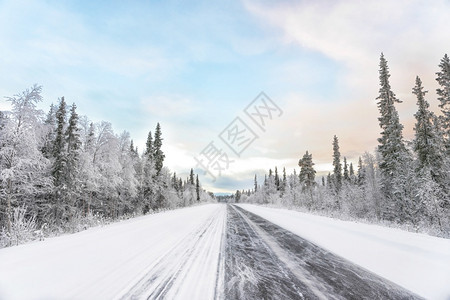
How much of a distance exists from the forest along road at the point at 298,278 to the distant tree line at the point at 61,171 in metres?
8.72

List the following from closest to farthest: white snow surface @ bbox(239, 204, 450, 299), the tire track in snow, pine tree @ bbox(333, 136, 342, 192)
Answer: the tire track in snow < white snow surface @ bbox(239, 204, 450, 299) < pine tree @ bbox(333, 136, 342, 192)

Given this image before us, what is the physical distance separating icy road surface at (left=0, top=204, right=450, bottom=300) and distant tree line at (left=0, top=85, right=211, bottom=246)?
5197 millimetres

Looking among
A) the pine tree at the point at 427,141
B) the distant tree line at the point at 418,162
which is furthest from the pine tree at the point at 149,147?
the pine tree at the point at 427,141

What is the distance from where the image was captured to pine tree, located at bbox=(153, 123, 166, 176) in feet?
118

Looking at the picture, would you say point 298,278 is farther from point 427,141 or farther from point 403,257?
point 427,141

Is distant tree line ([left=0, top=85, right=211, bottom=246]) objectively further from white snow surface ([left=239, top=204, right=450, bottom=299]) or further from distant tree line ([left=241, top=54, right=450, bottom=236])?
distant tree line ([left=241, top=54, right=450, bottom=236])

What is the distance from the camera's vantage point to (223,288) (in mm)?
3533

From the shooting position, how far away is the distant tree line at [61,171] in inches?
544

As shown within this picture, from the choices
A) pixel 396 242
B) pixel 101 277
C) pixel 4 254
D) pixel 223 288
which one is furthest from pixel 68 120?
pixel 396 242

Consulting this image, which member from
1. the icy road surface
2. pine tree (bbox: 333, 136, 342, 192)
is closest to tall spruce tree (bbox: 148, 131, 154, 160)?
Result: the icy road surface

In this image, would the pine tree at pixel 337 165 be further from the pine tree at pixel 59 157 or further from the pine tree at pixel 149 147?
the pine tree at pixel 59 157

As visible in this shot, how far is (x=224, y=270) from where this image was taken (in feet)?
14.6

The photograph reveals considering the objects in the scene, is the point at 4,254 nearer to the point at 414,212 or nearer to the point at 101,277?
the point at 101,277

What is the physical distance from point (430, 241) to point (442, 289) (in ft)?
12.7
